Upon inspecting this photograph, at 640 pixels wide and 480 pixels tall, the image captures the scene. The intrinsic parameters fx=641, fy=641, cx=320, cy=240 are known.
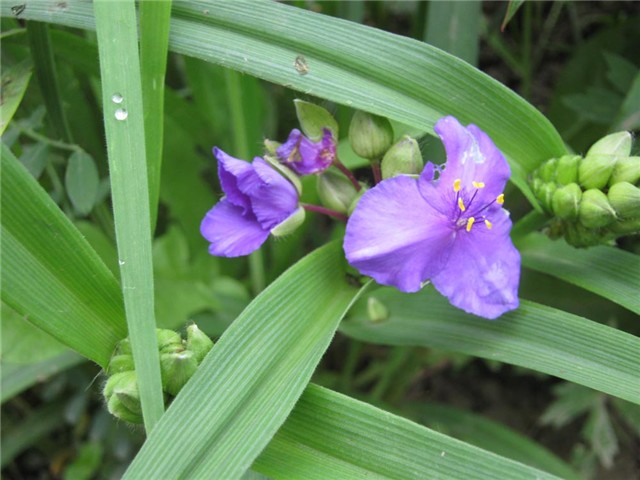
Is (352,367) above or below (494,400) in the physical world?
above

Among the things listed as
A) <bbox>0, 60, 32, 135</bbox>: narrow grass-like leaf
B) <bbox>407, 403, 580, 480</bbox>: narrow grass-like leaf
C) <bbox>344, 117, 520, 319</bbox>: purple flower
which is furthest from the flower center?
<bbox>407, 403, 580, 480</bbox>: narrow grass-like leaf

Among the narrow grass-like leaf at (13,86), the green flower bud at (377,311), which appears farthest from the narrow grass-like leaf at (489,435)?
the narrow grass-like leaf at (13,86)

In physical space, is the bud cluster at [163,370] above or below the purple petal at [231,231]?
below

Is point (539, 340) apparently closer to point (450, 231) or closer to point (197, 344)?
point (450, 231)

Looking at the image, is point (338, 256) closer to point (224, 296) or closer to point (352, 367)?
point (224, 296)

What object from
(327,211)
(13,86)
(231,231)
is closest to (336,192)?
(327,211)

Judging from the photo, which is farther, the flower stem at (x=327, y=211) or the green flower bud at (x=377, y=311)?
the green flower bud at (x=377, y=311)

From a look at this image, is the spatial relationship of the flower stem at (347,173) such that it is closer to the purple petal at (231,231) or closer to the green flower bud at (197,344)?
the purple petal at (231,231)

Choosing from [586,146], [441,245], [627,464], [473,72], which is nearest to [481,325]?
[441,245]
